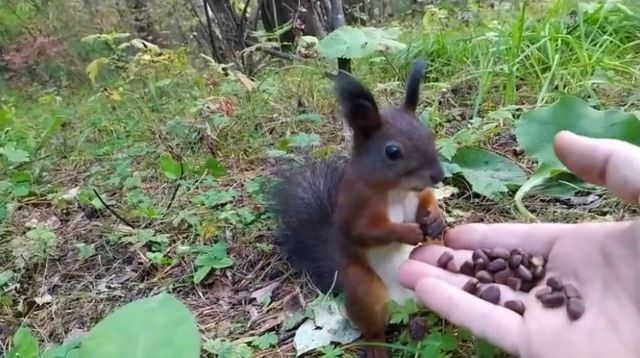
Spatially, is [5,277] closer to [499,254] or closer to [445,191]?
[445,191]

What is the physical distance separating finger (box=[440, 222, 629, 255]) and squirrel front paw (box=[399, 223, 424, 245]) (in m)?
0.10

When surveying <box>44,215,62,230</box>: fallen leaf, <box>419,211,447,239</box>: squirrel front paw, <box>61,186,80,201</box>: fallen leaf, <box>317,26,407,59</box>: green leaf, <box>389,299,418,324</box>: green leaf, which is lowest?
<box>44,215,62,230</box>: fallen leaf

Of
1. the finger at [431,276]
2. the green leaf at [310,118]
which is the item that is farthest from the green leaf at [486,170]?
the green leaf at [310,118]

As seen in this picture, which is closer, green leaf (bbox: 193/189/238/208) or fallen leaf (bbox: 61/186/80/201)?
green leaf (bbox: 193/189/238/208)

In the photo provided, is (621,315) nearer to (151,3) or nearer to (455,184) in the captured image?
(455,184)

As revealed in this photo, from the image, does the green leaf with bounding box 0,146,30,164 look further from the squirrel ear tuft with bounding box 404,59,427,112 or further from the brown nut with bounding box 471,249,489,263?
the brown nut with bounding box 471,249,489,263

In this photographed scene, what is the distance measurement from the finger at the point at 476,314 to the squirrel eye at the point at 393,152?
28cm

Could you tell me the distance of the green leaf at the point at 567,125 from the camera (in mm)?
2037

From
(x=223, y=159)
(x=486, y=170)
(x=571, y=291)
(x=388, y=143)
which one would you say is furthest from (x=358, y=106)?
(x=223, y=159)

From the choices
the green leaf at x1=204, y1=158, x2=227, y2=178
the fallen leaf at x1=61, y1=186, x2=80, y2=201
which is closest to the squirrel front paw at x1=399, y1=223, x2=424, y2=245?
the green leaf at x1=204, y1=158, x2=227, y2=178

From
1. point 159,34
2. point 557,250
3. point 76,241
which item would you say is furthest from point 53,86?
point 557,250

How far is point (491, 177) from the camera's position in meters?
2.20

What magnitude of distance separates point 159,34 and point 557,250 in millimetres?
6156

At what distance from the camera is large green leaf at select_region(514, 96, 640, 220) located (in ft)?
6.69
